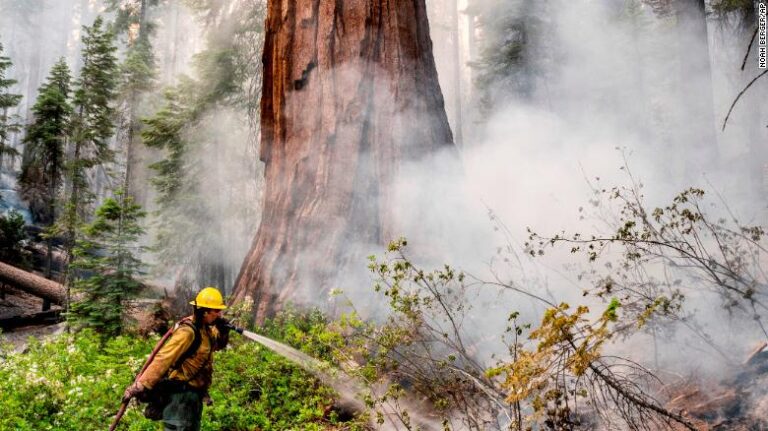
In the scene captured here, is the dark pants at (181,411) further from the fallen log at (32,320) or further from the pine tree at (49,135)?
the pine tree at (49,135)

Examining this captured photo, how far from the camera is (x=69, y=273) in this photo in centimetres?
870

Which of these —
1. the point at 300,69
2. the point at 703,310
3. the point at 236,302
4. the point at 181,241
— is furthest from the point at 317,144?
the point at 181,241

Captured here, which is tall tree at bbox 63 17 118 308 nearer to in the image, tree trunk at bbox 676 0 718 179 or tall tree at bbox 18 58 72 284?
tall tree at bbox 18 58 72 284

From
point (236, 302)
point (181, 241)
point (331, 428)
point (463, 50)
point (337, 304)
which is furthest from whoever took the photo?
point (463, 50)

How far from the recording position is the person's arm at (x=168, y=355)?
3883 millimetres

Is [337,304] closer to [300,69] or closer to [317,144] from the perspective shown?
[317,144]

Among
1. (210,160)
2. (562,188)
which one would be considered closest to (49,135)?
(210,160)

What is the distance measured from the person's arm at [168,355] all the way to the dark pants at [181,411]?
254mm

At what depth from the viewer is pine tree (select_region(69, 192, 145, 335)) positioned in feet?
24.1

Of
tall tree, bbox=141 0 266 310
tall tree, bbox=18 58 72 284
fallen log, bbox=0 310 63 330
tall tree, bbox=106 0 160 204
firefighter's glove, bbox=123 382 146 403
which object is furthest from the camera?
tall tree, bbox=106 0 160 204

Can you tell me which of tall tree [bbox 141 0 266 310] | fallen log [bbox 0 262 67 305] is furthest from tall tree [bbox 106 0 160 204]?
tall tree [bbox 141 0 266 310]

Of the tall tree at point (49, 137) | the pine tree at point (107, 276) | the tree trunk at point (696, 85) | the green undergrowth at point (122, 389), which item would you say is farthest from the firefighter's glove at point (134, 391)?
the tall tree at point (49, 137)

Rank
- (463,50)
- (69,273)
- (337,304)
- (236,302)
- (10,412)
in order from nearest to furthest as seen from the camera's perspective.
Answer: (10,412) < (337,304) < (236,302) < (69,273) < (463,50)

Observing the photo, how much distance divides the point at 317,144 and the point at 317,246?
4.72ft
